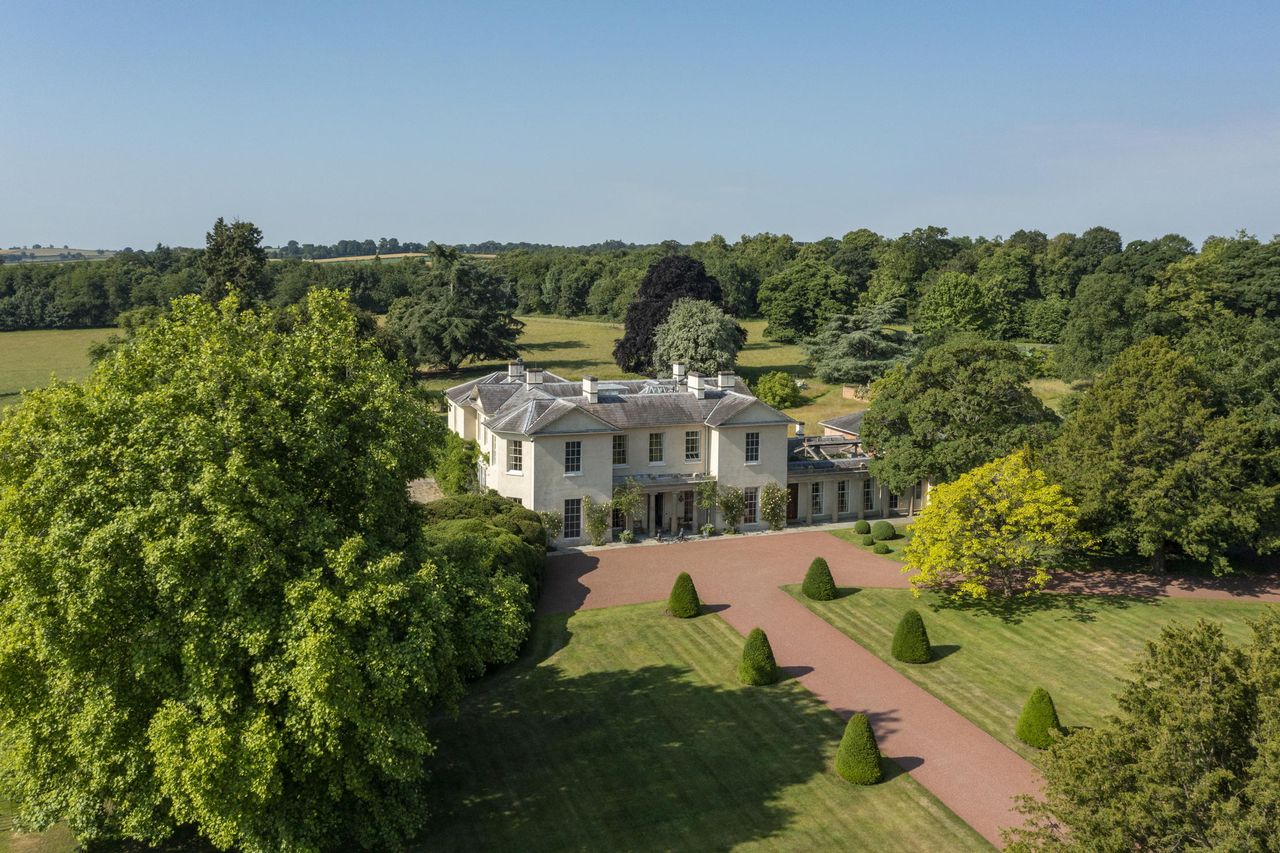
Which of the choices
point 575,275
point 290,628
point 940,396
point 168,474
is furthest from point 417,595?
point 575,275

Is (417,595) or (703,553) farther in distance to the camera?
(703,553)

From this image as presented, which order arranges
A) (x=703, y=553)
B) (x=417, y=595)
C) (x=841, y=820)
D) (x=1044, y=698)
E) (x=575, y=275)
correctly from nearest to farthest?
(x=417, y=595) < (x=841, y=820) < (x=1044, y=698) < (x=703, y=553) < (x=575, y=275)

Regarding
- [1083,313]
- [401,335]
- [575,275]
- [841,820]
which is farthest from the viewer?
[575,275]

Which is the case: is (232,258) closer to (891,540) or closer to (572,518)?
(572,518)

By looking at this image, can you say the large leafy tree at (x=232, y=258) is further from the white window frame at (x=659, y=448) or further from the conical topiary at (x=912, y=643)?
the conical topiary at (x=912, y=643)

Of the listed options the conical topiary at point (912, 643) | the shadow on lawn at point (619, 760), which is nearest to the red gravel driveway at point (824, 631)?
the conical topiary at point (912, 643)

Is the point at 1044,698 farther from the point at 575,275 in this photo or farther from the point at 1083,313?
the point at 575,275

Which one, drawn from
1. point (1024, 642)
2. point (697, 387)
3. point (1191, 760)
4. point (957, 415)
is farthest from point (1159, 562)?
point (1191, 760)
